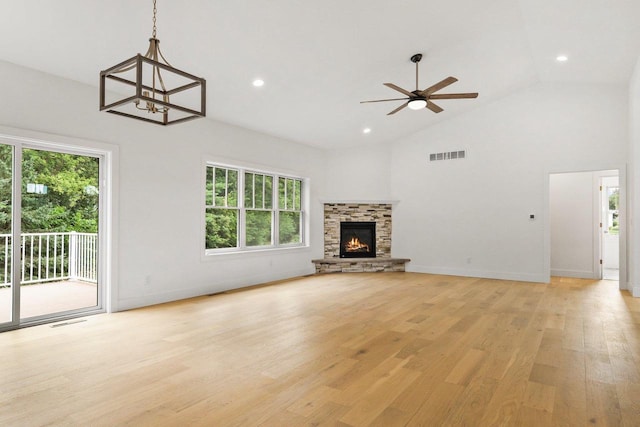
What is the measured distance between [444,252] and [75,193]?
22.3ft

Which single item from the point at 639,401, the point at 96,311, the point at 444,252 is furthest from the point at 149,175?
the point at 444,252

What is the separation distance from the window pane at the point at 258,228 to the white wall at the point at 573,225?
5764 mm

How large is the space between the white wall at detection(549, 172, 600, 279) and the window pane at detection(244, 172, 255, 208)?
19.9ft

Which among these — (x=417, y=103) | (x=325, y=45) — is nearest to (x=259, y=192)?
(x=325, y=45)

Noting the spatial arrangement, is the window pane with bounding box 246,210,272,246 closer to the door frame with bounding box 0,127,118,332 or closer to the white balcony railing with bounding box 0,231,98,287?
the door frame with bounding box 0,127,118,332

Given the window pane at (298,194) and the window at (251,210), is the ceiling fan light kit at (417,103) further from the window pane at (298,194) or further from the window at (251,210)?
the window pane at (298,194)

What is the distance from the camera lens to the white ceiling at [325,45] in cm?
359

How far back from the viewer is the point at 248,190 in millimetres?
7062

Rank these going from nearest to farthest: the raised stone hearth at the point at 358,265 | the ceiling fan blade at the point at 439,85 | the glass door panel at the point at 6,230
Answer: the glass door panel at the point at 6,230 < the ceiling fan blade at the point at 439,85 < the raised stone hearth at the point at 358,265

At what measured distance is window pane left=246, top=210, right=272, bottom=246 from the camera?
7.09 metres

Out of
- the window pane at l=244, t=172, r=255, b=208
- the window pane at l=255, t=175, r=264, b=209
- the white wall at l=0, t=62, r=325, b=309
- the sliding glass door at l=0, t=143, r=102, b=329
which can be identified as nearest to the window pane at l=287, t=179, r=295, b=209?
the window pane at l=255, t=175, r=264, b=209

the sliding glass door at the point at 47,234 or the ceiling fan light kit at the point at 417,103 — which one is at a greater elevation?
the ceiling fan light kit at the point at 417,103

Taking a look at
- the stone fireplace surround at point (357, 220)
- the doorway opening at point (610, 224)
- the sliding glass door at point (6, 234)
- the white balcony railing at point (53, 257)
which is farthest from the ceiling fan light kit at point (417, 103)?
the doorway opening at point (610, 224)

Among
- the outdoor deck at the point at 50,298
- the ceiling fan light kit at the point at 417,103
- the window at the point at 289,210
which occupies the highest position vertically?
the ceiling fan light kit at the point at 417,103
